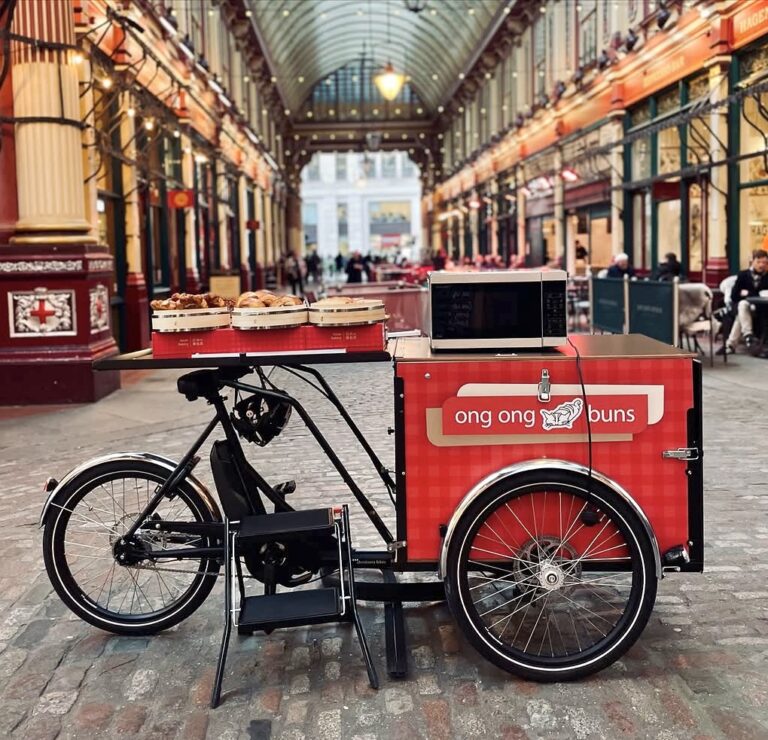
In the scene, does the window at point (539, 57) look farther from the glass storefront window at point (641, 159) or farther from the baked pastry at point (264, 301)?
the baked pastry at point (264, 301)

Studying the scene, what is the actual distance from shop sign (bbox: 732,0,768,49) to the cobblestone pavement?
394 inches

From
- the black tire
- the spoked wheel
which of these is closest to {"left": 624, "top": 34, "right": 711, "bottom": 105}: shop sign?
the spoked wheel

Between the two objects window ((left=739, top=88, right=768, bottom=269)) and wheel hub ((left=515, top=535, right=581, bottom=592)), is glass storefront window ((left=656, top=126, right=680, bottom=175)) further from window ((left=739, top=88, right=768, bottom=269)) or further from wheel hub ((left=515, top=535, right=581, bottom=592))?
wheel hub ((left=515, top=535, right=581, bottom=592))


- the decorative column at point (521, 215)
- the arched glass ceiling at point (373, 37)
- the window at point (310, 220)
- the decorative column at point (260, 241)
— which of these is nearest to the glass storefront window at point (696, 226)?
the decorative column at point (521, 215)

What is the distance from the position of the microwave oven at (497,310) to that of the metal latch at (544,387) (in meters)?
0.17

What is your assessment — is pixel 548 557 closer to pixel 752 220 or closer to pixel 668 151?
pixel 752 220

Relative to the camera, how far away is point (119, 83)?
1294 cm

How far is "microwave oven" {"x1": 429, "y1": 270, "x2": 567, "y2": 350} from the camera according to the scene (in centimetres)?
357

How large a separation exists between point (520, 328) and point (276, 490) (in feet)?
4.09

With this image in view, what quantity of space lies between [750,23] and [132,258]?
9.42 m

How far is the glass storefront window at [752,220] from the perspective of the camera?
45.7ft

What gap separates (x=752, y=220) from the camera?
46.7 ft

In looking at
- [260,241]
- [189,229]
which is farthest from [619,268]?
[260,241]

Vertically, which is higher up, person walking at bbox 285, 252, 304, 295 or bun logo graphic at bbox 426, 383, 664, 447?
person walking at bbox 285, 252, 304, 295
